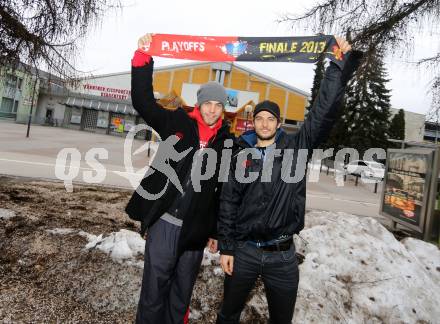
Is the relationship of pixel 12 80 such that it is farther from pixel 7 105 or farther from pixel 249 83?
pixel 7 105

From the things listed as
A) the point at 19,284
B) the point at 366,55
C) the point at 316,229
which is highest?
the point at 366,55

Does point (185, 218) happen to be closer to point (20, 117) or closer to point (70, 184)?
point (70, 184)

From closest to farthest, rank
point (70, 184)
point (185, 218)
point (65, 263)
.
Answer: point (185, 218) < point (65, 263) < point (70, 184)

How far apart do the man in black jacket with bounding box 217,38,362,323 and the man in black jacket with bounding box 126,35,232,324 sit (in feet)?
0.68

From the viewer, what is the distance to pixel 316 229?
15.5ft

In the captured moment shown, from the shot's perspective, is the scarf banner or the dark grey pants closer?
the dark grey pants

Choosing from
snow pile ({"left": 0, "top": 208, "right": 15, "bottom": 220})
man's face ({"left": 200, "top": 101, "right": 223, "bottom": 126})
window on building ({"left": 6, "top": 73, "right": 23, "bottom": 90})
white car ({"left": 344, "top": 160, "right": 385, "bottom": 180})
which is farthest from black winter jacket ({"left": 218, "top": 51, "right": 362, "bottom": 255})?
white car ({"left": 344, "top": 160, "right": 385, "bottom": 180})

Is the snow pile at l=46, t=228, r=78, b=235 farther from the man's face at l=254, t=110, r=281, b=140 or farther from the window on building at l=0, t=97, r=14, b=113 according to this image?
the window on building at l=0, t=97, r=14, b=113

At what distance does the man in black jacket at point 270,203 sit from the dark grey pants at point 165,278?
12.4 inches

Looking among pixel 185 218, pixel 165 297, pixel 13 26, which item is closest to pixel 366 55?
pixel 185 218

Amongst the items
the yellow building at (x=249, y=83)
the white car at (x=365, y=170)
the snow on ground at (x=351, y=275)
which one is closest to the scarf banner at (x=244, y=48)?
the snow on ground at (x=351, y=275)

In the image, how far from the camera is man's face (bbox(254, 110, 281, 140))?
238 cm

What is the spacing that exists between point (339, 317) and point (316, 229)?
1.68m

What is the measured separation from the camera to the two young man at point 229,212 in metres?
2.27
